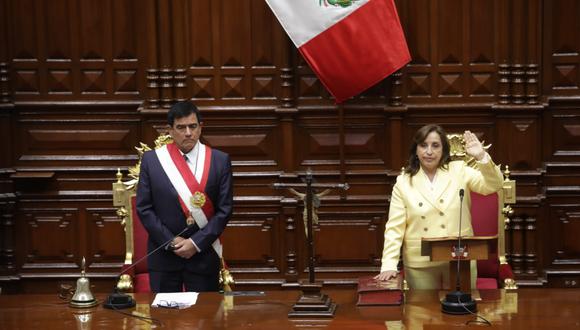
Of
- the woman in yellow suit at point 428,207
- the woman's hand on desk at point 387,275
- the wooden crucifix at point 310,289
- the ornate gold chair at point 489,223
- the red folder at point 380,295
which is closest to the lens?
the wooden crucifix at point 310,289

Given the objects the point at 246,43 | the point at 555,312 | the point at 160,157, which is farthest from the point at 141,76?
the point at 555,312

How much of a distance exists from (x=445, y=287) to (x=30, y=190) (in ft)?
10.8

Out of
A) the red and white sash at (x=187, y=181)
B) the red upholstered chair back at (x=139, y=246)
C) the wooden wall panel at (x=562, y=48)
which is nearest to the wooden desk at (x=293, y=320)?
the red and white sash at (x=187, y=181)

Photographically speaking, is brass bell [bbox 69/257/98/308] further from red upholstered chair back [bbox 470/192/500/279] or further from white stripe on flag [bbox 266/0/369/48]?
white stripe on flag [bbox 266/0/369/48]

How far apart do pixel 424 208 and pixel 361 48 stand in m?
1.87

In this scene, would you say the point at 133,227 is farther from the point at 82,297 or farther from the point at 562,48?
the point at 562,48

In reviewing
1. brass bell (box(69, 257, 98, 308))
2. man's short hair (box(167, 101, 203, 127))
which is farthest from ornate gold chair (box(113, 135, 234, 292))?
brass bell (box(69, 257, 98, 308))

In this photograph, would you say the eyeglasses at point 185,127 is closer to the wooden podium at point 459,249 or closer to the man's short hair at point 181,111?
the man's short hair at point 181,111

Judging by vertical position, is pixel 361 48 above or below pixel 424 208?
above

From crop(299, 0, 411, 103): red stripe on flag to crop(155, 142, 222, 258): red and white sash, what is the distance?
5.23 ft

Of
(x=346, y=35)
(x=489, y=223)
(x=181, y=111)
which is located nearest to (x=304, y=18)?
(x=346, y=35)

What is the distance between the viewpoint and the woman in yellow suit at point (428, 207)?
16.5 feet

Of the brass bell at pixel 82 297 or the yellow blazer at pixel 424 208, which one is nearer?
the brass bell at pixel 82 297

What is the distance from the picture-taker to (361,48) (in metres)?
6.66
